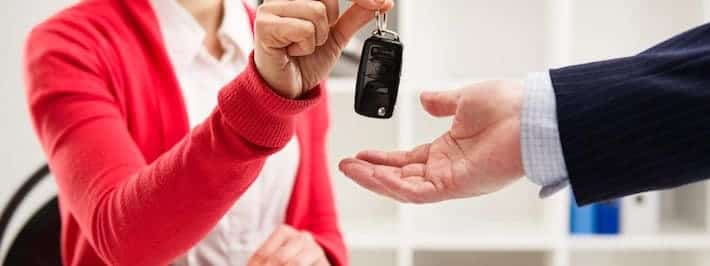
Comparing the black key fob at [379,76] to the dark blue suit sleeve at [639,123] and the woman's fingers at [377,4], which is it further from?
the dark blue suit sleeve at [639,123]

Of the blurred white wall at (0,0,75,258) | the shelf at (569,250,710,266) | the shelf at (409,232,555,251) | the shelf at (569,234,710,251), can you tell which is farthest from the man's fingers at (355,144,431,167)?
the shelf at (569,250,710,266)

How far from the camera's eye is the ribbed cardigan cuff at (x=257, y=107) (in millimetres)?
831

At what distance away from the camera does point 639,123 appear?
739 millimetres

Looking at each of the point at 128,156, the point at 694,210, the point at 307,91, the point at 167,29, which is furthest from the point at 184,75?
the point at 694,210

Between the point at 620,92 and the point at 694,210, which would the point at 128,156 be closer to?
the point at 620,92

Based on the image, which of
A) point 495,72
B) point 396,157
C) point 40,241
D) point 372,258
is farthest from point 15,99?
point 396,157

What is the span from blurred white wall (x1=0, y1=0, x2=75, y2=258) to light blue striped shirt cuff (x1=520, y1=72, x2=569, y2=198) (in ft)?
5.15

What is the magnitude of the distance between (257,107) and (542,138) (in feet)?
0.97

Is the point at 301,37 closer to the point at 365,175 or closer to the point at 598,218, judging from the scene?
the point at 365,175

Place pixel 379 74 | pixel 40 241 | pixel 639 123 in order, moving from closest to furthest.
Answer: pixel 639 123, pixel 379 74, pixel 40 241

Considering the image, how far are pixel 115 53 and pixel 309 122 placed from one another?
33cm

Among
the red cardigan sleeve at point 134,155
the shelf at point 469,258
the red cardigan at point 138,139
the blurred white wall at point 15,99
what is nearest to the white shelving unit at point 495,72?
the shelf at point 469,258

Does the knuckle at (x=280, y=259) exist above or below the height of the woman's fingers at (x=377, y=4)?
below

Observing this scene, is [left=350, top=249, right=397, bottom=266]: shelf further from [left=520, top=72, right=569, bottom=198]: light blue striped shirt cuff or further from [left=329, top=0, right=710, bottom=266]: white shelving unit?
[left=520, top=72, right=569, bottom=198]: light blue striped shirt cuff
